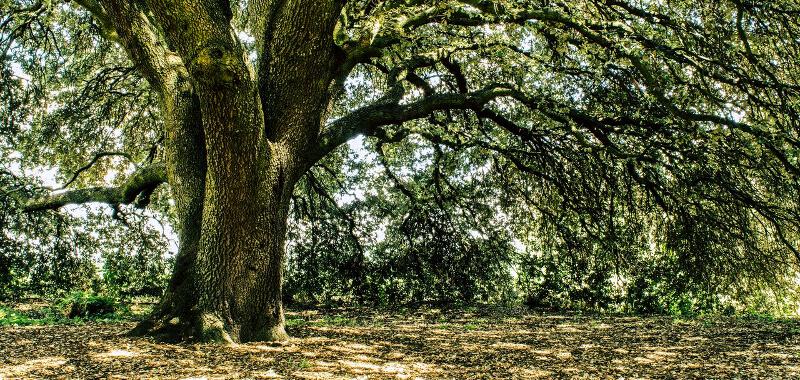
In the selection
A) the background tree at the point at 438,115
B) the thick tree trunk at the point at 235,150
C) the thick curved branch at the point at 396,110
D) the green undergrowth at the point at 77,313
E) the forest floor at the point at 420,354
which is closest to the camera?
the forest floor at the point at 420,354

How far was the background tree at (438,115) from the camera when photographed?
5410 millimetres

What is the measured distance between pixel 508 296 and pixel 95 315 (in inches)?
322

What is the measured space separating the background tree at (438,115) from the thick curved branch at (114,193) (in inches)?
1.3

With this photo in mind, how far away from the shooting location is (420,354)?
5332 mm

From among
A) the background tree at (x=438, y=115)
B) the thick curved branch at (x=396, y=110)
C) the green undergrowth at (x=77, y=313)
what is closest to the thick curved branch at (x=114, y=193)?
the background tree at (x=438, y=115)

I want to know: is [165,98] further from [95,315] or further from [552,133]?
[552,133]

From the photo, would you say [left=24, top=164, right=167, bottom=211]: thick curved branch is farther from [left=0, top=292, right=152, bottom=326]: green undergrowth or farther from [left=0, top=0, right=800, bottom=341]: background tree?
[left=0, top=292, right=152, bottom=326]: green undergrowth

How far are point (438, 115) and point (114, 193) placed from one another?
17.3 feet

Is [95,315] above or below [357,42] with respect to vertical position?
below

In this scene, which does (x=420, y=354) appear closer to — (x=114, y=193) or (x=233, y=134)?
(x=233, y=134)

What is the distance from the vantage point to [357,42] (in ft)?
19.1

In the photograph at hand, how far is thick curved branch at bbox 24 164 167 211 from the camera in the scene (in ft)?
23.5

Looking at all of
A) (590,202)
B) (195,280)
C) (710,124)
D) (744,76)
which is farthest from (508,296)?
(195,280)

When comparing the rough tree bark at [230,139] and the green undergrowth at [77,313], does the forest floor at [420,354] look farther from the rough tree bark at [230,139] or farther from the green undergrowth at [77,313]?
the green undergrowth at [77,313]
